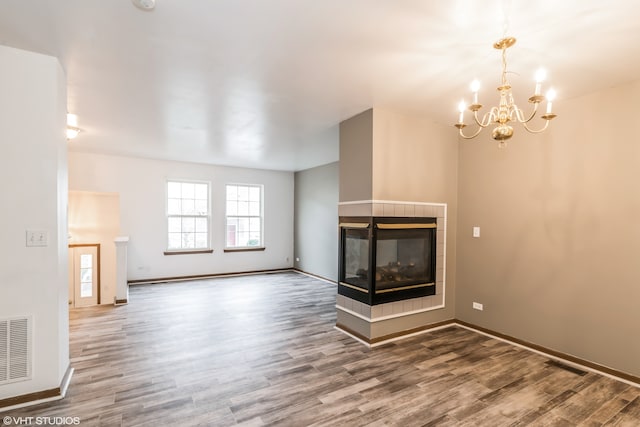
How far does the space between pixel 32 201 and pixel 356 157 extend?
9.45 ft

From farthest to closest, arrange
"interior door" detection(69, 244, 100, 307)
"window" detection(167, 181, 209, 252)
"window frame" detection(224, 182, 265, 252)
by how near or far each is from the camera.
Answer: "window frame" detection(224, 182, 265, 252) < "window" detection(167, 181, 209, 252) < "interior door" detection(69, 244, 100, 307)

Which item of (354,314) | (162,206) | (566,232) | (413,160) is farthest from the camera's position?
(162,206)

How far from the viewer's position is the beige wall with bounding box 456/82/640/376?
269 cm

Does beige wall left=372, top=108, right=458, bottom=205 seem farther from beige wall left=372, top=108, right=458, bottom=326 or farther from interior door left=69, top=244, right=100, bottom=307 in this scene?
interior door left=69, top=244, right=100, bottom=307

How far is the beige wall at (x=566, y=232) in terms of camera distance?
2689mm

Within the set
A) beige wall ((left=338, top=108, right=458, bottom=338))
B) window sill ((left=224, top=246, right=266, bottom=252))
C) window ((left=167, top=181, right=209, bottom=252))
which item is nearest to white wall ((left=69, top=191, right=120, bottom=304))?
window ((left=167, top=181, right=209, bottom=252))

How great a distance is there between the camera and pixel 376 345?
3.34 metres

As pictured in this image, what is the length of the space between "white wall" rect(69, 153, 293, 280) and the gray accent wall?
0.38m

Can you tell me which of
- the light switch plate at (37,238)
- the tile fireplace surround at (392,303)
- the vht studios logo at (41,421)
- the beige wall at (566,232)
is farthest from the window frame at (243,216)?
the vht studios logo at (41,421)

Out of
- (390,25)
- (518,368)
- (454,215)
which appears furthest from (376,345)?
(390,25)

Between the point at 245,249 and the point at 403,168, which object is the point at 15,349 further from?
the point at 245,249

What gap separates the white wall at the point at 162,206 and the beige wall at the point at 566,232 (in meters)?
4.89

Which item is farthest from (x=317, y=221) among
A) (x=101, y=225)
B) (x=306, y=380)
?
(x=306, y=380)

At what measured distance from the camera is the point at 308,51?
222 centimetres
